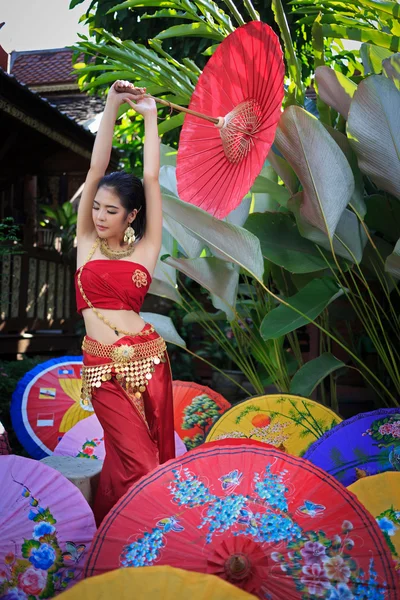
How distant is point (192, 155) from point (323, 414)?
1243 millimetres

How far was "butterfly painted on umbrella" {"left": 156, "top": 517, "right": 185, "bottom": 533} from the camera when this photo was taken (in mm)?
1590

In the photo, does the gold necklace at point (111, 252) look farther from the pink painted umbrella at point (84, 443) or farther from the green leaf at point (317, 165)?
the pink painted umbrella at point (84, 443)

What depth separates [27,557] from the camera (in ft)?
6.09

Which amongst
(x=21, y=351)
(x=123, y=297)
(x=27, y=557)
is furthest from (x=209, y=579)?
(x=21, y=351)

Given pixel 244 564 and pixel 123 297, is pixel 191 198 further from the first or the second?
pixel 244 564

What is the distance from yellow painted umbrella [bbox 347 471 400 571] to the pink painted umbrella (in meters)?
1.69

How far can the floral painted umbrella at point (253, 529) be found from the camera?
1473 millimetres

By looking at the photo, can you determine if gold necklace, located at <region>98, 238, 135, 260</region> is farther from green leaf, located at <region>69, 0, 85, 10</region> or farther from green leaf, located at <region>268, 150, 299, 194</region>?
green leaf, located at <region>69, 0, 85, 10</region>

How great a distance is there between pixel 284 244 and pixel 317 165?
537 mm

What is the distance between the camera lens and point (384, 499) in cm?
187

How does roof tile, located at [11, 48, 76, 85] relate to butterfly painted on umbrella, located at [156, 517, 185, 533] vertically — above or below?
above

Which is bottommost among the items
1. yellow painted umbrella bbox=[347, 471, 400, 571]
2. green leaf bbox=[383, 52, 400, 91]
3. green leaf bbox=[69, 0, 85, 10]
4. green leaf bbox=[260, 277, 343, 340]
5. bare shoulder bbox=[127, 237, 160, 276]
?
yellow painted umbrella bbox=[347, 471, 400, 571]

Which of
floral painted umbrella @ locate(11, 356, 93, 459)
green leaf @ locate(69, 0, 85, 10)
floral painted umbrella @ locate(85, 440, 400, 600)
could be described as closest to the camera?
floral painted umbrella @ locate(85, 440, 400, 600)

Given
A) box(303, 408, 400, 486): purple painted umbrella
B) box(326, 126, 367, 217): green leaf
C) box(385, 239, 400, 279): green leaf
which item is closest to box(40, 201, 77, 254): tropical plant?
box(326, 126, 367, 217): green leaf
